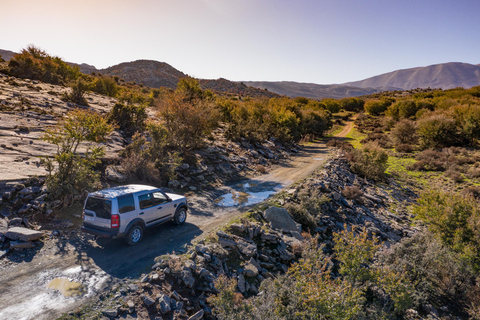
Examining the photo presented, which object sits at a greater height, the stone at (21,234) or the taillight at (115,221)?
the taillight at (115,221)

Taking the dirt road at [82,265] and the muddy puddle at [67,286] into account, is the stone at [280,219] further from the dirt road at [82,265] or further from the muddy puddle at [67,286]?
the muddy puddle at [67,286]

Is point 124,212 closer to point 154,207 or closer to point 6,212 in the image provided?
point 154,207

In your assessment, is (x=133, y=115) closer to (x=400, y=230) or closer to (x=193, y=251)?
(x=193, y=251)

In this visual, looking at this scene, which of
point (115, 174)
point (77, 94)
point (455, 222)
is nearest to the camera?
point (455, 222)

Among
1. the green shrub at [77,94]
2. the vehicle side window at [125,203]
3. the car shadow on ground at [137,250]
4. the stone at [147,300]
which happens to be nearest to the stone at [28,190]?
the car shadow on ground at [137,250]

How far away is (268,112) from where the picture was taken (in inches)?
1446

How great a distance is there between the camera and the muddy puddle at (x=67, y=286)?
6.46m

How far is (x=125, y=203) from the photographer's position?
28.8ft

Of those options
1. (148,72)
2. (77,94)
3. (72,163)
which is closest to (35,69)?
(77,94)

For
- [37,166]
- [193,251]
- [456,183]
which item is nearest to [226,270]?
[193,251]

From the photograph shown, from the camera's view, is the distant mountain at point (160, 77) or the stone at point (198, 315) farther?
the distant mountain at point (160, 77)

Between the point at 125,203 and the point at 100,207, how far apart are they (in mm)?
803

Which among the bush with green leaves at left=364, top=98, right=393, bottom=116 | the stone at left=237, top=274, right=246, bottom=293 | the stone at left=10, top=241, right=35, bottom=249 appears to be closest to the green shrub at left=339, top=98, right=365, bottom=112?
the bush with green leaves at left=364, top=98, right=393, bottom=116

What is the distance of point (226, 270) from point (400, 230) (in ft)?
40.5
